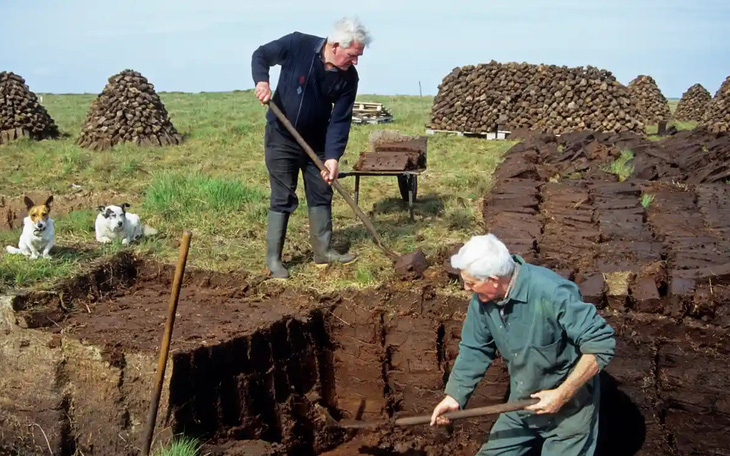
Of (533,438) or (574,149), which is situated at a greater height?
(574,149)

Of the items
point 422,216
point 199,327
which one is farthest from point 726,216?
point 199,327

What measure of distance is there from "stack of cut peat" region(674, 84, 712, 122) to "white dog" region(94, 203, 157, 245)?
2452 cm

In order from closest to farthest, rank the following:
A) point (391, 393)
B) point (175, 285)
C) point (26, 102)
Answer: point (175, 285) < point (391, 393) < point (26, 102)

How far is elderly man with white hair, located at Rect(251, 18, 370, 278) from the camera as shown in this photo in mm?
5480

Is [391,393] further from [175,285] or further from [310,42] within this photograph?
[310,42]

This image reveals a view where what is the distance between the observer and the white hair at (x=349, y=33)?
525cm

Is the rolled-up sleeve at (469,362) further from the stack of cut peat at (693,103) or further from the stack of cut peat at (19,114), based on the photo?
the stack of cut peat at (693,103)

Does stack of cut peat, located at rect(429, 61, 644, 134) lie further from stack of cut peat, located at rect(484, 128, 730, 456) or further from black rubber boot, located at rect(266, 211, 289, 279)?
black rubber boot, located at rect(266, 211, 289, 279)

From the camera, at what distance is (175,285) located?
392 cm

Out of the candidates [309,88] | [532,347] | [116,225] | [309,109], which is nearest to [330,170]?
[309,109]

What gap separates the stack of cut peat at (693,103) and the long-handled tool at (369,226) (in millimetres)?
23372

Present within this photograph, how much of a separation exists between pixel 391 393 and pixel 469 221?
2521 mm

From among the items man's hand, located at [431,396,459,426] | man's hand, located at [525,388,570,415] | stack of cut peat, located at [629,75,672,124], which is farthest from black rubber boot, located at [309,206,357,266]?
stack of cut peat, located at [629,75,672,124]

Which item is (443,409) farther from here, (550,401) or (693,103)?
(693,103)
